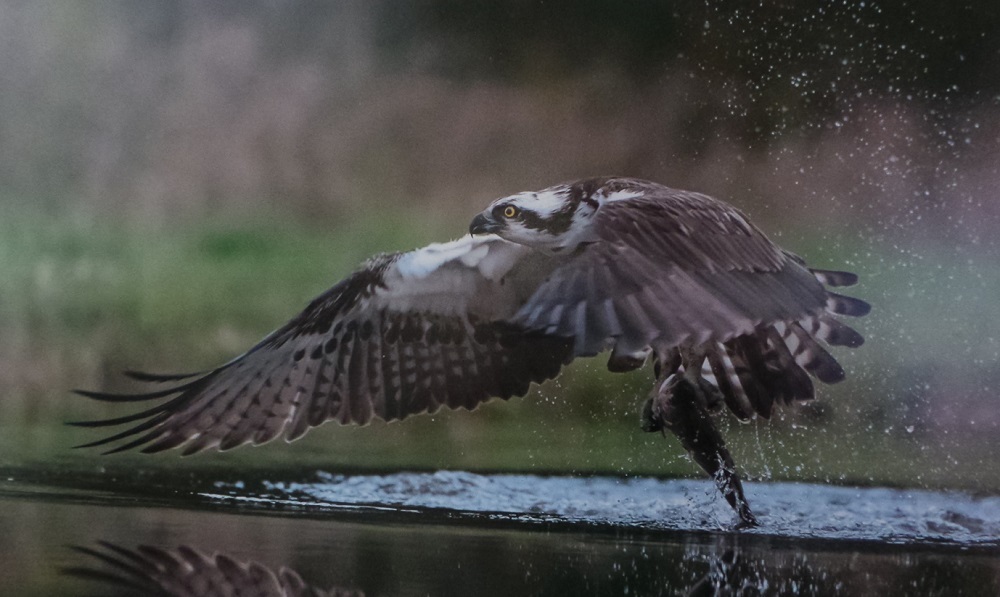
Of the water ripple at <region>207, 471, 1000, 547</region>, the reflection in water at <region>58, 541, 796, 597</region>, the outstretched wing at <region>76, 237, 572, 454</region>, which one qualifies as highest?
the outstretched wing at <region>76, 237, 572, 454</region>

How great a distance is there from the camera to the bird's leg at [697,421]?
11.2 ft

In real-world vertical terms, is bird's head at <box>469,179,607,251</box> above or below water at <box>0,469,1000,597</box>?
above

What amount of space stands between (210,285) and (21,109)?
1.01 m

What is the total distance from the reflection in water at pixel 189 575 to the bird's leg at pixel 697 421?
143 centimetres

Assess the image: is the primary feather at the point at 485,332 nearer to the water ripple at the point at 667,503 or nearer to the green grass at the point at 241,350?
the water ripple at the point at 667,503

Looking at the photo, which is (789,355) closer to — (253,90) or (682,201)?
(682,201)

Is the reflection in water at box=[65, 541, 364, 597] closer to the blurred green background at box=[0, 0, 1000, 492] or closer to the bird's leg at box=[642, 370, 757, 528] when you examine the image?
the bird's leg at box=[642, 370, 757, 528]

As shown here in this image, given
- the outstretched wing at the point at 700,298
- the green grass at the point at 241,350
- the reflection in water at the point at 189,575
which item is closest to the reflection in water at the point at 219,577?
the reflection in water at the point at 189,575

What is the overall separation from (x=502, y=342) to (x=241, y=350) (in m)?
1.21

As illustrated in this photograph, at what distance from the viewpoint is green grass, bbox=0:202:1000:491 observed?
4270 mm

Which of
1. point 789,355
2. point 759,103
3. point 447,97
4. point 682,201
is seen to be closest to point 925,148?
point 759,103

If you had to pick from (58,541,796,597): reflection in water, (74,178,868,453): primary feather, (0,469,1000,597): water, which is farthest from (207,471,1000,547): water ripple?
(58,541,796,597): reflection in water

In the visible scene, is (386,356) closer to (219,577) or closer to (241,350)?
(241,350)

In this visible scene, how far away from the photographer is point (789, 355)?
3531 millimetres
